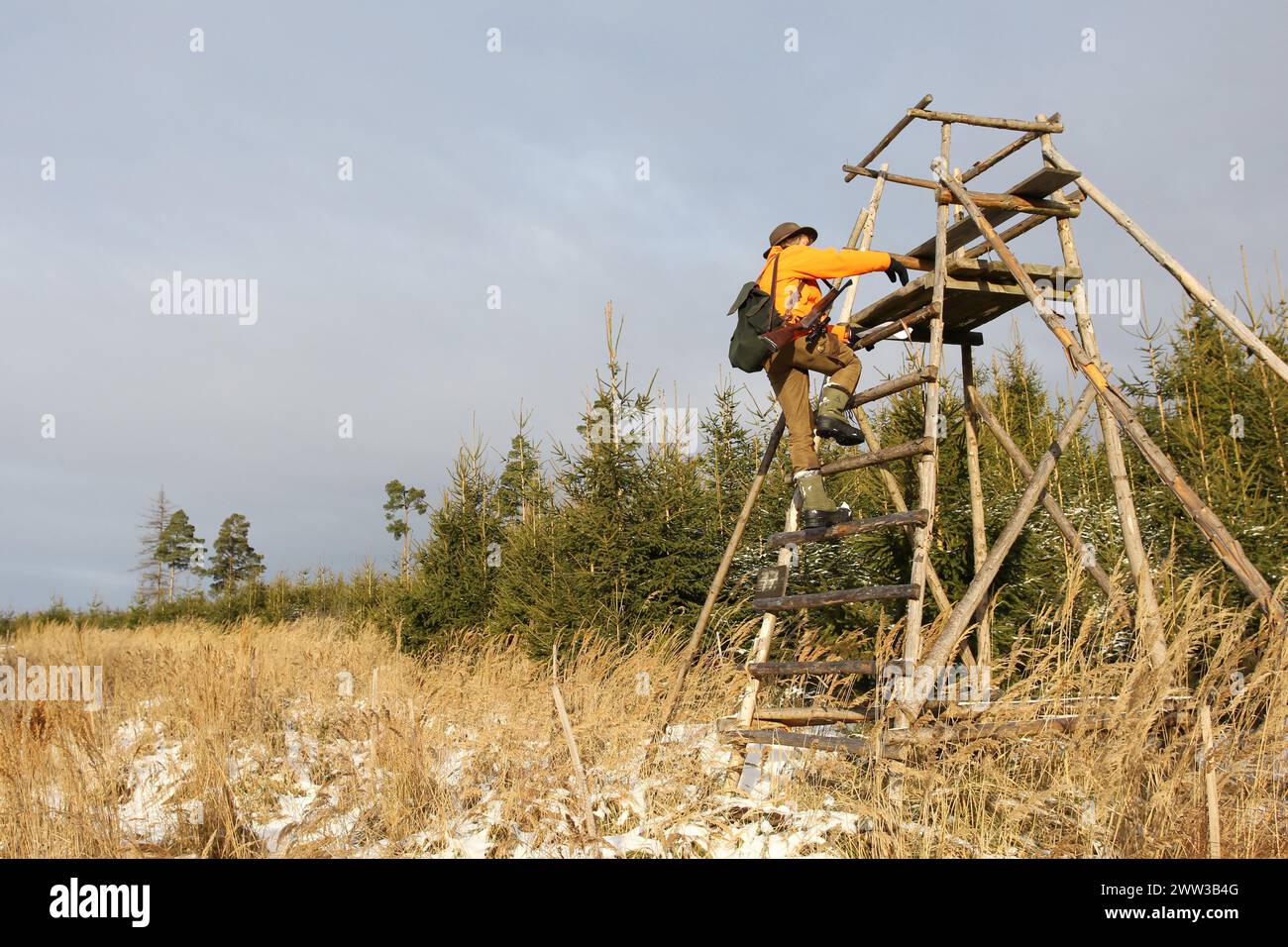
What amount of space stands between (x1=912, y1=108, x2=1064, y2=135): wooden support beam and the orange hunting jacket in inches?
43.9

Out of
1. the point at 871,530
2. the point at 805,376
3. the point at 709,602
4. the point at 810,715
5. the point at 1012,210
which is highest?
the point at 1012,210

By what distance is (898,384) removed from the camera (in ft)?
17.8

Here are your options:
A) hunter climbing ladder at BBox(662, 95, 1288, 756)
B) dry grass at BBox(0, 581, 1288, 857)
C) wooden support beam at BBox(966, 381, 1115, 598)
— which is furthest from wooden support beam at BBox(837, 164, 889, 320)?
dry grass at BBox(0, 581, 1288, 857)

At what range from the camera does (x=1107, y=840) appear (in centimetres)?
395

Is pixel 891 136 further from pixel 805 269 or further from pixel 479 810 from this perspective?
pixel 479 810

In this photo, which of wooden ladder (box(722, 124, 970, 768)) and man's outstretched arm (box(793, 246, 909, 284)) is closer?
wooden ladder (box(722, 124, 970, 768))

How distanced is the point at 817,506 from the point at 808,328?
1071 mm

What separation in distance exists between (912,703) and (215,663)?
20.4 ft

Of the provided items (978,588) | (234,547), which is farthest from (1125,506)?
(234,547)

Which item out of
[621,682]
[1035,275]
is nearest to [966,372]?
[1035,275]

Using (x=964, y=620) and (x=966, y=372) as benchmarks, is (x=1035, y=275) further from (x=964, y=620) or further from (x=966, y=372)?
(x=964, y=620)

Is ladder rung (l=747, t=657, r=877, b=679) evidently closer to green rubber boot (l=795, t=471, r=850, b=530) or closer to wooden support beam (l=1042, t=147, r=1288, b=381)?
green rubber boot (l=795, t=471, r=850, b=530)

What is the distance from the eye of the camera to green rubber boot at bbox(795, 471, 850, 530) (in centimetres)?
546

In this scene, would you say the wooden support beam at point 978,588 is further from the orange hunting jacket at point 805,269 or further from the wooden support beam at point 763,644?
the orange hunting jacket at point 805,269
